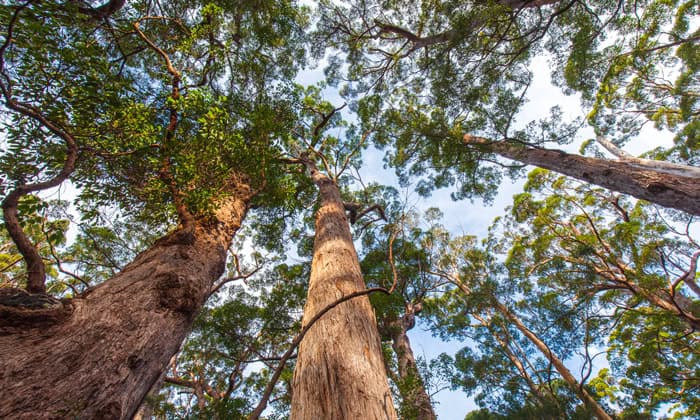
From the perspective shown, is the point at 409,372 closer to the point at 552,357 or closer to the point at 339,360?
the point at 552,357

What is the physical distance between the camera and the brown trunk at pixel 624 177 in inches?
144

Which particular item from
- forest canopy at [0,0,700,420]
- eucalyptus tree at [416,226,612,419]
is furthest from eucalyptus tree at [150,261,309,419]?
eucalyptus tree at [416,226,612,419]

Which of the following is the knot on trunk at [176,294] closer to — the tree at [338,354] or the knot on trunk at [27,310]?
the knot on trunk at [27,310]

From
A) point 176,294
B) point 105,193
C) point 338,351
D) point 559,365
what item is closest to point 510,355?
point 559,365

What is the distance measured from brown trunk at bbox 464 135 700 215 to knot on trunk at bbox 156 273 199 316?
20.2ft

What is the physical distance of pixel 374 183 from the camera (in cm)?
976

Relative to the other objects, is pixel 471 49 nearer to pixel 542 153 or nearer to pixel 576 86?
pixel 542 153

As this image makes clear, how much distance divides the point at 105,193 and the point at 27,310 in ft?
7.22

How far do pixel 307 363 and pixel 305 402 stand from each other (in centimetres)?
25

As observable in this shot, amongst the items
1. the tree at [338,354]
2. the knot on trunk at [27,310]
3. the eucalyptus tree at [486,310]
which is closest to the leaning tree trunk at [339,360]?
the tree at [338,354]

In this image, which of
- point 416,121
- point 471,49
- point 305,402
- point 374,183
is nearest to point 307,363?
point 305,402

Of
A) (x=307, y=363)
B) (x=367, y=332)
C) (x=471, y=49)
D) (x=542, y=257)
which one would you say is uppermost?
(x=471, y=49)

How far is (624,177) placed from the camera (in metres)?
4.33

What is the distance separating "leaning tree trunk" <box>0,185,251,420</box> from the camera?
987mm
